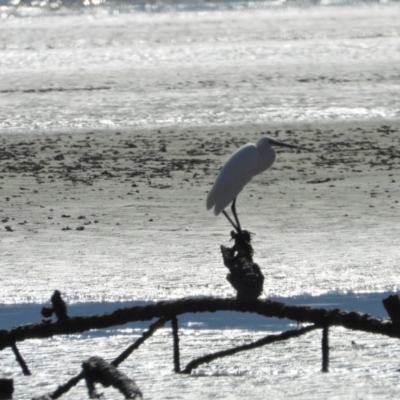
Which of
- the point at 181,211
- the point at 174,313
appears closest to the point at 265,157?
the point at 174,313

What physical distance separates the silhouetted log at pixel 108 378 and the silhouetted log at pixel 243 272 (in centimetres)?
104

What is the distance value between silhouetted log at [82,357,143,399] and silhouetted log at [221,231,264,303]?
1.04 m

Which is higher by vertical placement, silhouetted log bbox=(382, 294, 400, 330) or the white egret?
the white egret

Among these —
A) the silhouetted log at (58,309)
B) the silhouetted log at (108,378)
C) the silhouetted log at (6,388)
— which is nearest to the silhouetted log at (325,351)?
the silhouetted log at (108,378)

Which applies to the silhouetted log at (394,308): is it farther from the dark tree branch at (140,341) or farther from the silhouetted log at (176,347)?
the dark tree branch at (140,341)

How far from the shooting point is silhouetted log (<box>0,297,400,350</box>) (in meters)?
5.30

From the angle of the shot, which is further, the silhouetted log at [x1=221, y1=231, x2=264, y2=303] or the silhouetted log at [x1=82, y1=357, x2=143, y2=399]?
the silhouetted log at [x1=221, y1=231, x2=264, y2=303]

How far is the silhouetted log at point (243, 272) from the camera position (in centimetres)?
549

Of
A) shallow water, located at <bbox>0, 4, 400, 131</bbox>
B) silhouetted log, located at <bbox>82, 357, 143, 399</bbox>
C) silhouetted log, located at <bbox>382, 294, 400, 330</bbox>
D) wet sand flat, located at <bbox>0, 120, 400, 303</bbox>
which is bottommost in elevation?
wet sand flat, located at <bbox>0, 120, 400, 303</bbox>

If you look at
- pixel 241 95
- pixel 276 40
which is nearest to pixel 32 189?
pixel 241 95

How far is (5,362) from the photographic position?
590cm

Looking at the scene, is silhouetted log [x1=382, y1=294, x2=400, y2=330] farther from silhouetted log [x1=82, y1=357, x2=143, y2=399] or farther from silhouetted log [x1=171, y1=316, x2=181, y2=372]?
silhouetted log [x1=82, y1=357, x2=143, y2=399]

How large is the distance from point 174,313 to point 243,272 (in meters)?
0.44

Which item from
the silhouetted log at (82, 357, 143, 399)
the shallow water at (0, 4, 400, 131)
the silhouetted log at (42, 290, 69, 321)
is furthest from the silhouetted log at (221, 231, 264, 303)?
the shallow water at (0, 4, 400, 131)
